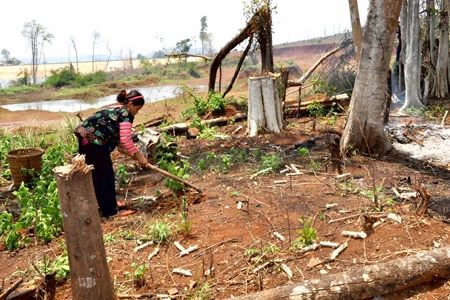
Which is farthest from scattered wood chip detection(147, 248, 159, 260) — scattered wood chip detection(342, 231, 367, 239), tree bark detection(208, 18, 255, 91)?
tree bark detection(208, 18, 255, 91)

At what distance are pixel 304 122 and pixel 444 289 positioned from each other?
6654mm

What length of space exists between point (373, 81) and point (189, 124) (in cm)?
468

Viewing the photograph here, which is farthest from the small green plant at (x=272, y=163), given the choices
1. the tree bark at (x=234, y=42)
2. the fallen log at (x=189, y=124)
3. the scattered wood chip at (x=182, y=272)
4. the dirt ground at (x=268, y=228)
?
the tree bark at (x=234, y=42)

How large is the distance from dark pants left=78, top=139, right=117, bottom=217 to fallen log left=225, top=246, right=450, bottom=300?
2.54 metres

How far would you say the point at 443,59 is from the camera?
1177 cm

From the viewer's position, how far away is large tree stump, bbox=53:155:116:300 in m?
2.48

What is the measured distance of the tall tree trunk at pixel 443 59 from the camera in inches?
445

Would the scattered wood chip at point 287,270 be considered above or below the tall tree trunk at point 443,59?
below

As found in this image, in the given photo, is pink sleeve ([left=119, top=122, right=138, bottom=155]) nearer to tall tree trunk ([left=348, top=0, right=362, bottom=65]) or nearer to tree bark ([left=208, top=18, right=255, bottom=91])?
tall tree trunk ([left=348, top=0, right=362, bottom=65])

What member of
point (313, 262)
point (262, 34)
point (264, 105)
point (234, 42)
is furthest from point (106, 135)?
point (234, 42)

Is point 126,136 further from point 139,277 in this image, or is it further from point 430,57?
point 430,57

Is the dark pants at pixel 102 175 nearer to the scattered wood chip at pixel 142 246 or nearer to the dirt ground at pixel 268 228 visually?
the dirt ground at pixel 268 228

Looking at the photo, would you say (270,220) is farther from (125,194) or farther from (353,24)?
(353,24)

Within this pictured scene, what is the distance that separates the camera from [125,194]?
5656mm
